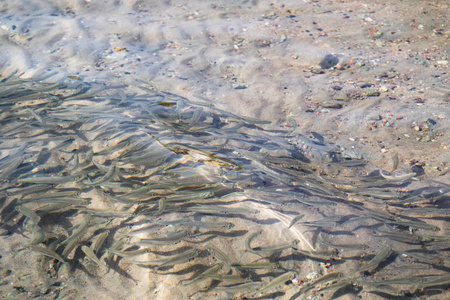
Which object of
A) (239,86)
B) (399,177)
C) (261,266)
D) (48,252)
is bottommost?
(399,177)

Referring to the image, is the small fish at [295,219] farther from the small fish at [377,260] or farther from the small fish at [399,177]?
the small fish at [399,177]

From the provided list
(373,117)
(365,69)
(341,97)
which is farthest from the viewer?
(365,69)

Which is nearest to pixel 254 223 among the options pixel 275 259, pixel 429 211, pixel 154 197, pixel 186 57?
pixel 275 259

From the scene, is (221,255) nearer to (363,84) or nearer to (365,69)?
(363,84)

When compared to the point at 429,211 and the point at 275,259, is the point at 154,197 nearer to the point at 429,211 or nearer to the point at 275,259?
the point at 275,259

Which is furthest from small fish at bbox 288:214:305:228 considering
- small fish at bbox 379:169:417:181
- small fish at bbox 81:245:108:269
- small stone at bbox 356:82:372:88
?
small stone at bbox 356:82:372:88

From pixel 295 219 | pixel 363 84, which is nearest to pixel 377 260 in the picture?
pixel 295 219

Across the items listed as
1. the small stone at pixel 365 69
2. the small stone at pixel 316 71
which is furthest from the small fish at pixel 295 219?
the small stone at pixel 365 69

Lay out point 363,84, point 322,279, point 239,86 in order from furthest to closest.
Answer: point 239,86
point 363,84
point 322,279

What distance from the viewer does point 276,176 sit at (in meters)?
3.47

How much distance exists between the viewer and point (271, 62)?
5.64 m

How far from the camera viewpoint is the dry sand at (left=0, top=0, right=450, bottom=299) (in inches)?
158

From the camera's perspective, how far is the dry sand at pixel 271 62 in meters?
4.02

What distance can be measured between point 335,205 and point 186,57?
3.75 m
